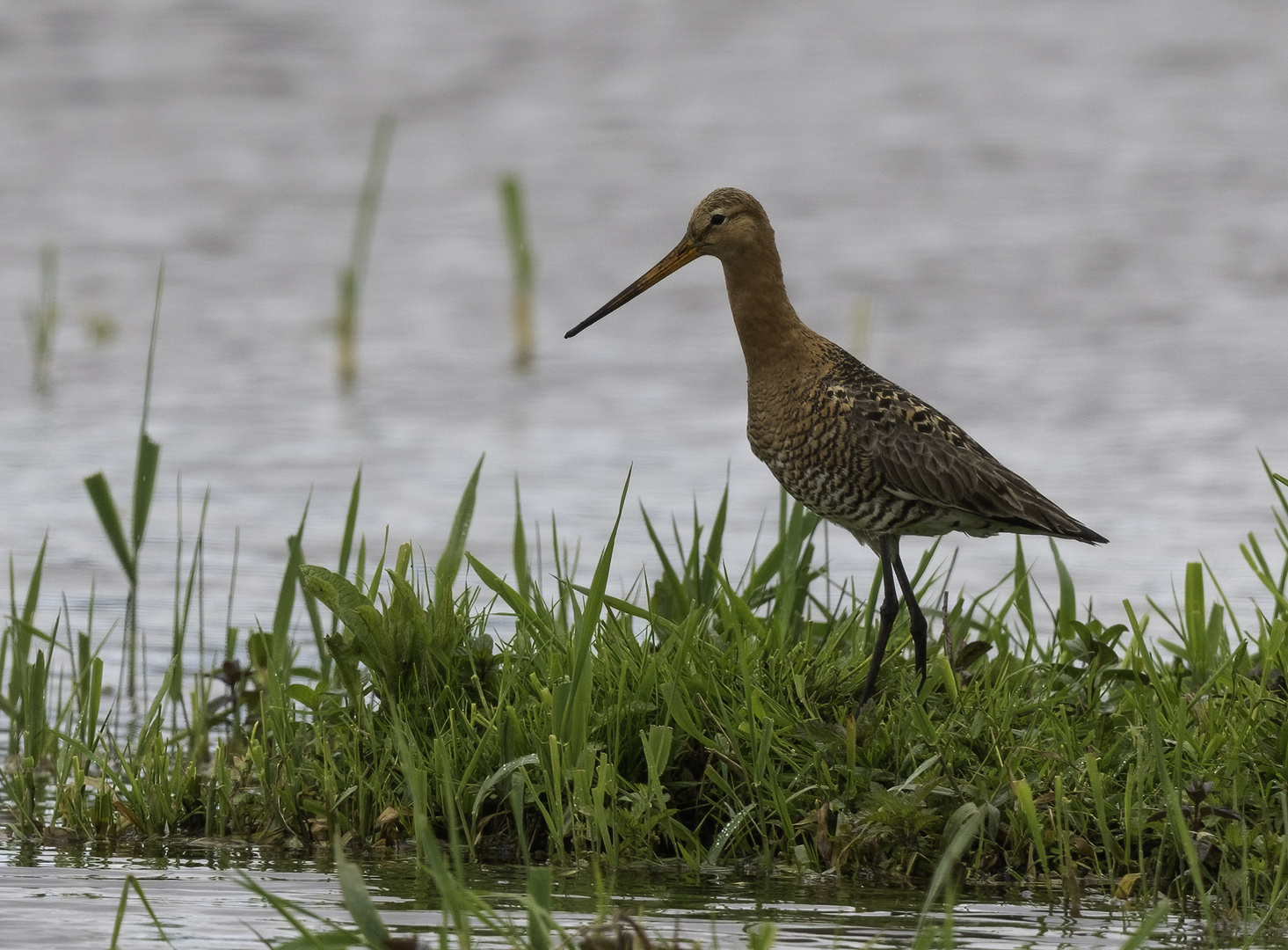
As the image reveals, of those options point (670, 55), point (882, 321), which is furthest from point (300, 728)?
point (670, 55)

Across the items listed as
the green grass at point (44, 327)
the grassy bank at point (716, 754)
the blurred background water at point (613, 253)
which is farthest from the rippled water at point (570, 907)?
the green grass at point (44, 327)

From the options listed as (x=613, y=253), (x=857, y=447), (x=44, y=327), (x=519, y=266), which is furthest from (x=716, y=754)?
(x=613, y=253)

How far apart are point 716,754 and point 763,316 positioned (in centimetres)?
159

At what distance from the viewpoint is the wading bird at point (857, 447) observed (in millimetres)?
5246

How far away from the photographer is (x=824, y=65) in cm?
1877

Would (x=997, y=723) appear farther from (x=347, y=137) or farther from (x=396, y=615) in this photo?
(x=347, y=137)

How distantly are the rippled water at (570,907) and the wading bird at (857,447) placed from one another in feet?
3.33

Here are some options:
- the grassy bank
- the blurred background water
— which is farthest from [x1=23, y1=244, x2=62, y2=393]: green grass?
the grassy bank

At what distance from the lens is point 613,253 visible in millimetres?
13695

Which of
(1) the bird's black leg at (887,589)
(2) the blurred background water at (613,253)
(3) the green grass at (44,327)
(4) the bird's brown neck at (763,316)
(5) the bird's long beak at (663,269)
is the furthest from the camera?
(3) the green grass at (44,327)

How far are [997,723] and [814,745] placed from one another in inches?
20.6

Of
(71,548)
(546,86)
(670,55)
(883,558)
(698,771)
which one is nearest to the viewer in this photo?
(698,771)

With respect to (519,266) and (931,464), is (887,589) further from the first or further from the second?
(519,266)

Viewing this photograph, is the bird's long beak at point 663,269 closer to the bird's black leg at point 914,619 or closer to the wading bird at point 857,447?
the wading bird at point 857,447
